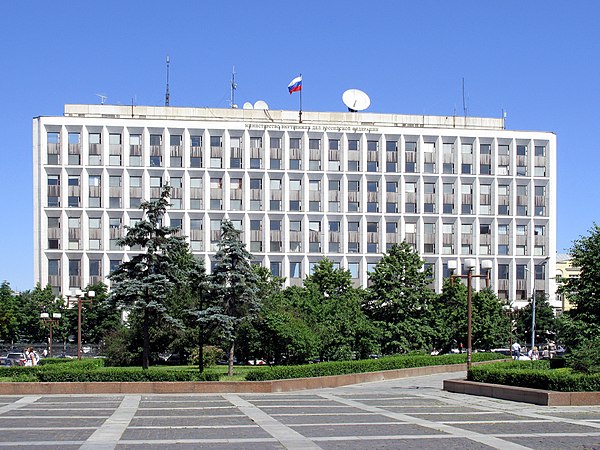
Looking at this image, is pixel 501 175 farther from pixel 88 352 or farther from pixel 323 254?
pixel 88 352

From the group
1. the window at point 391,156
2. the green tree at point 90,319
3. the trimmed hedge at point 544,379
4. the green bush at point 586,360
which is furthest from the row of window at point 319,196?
the green bush at point 586,360

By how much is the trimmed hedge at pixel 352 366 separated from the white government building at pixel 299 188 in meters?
33.2

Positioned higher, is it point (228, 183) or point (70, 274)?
point (228, 183)

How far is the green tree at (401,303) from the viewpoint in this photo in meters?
52.6

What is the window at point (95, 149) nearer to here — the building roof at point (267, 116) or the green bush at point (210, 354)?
the building roof at point (267, 116)

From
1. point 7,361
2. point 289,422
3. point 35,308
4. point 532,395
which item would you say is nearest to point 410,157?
point 35,308

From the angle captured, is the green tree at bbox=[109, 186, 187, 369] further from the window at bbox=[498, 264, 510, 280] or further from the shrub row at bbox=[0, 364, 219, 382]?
the window at bbox=[498, 264, 510, 280]

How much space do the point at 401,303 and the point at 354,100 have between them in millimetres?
36059

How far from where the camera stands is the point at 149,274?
128 feet

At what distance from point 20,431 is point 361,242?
63.1m

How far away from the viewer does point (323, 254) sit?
79938 mm

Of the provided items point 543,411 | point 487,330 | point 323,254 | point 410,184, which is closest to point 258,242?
point 323,254

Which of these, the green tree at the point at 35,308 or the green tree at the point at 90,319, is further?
the green tree at the point at 35,308

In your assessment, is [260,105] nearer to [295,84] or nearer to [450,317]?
[295,84]
